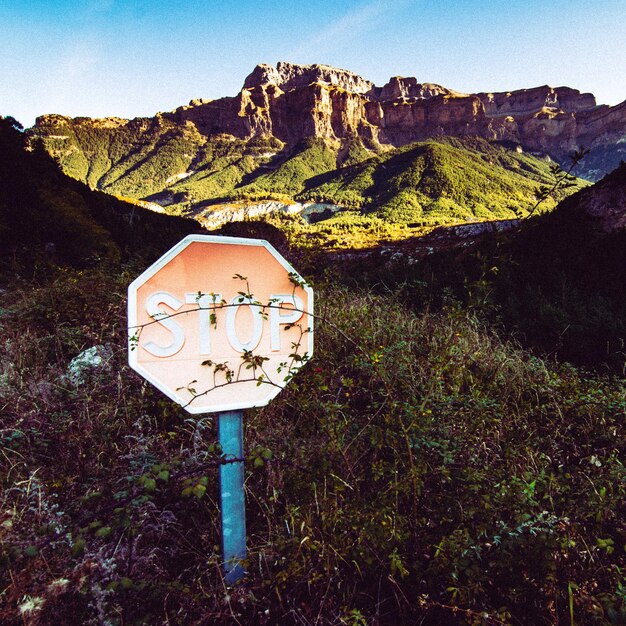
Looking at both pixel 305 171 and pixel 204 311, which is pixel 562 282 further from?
pixel 305 171

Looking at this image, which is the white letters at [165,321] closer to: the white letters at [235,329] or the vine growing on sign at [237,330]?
the vine growing on sign at [237,330]

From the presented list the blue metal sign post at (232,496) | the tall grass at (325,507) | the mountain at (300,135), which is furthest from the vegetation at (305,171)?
the blue metal sign post at (232,496)

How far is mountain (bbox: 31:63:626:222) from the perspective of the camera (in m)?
105

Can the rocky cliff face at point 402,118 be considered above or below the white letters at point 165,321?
above

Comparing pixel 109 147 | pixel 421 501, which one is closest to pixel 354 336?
pixel 421 501

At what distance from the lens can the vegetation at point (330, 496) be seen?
100 cm

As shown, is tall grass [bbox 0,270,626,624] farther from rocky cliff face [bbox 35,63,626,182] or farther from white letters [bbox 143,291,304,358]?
rocky cliff face [bbox 35,63,626,182]

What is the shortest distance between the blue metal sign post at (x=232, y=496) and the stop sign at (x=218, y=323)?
76 mm

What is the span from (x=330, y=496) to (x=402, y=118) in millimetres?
157012

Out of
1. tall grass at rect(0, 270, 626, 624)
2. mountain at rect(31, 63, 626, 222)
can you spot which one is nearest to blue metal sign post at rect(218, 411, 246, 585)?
tall grass at rect(0, 270, 626, 624)

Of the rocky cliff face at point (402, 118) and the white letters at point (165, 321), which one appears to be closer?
the white letters at point (165, 321)

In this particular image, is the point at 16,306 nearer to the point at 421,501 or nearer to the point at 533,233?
the point at 421,501

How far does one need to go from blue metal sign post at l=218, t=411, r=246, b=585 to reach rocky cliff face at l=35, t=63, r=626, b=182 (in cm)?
13655

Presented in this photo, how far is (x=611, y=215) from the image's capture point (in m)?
5.75
